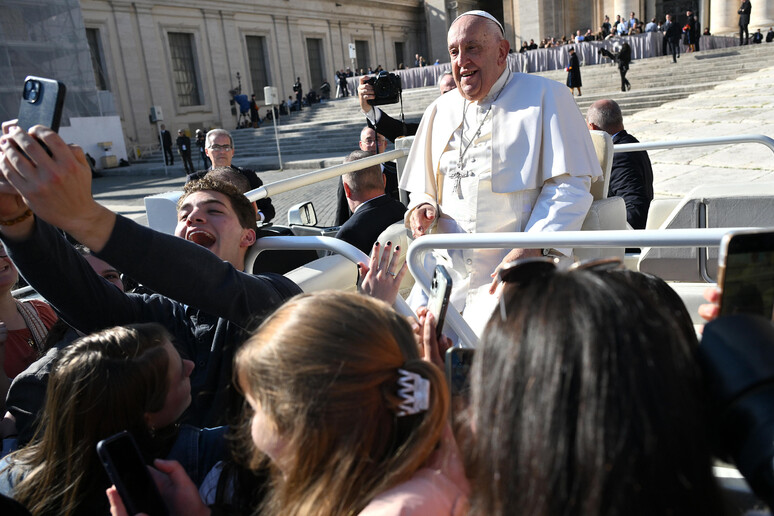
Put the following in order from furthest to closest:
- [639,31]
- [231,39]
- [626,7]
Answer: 1. [626,7]
2. [231,39]
3. [639,31]

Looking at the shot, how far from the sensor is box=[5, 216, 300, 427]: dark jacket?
1.35 metres

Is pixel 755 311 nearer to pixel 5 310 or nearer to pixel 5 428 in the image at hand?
pixel 5 428

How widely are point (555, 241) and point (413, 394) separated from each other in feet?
2.44

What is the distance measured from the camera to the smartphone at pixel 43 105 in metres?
1.21

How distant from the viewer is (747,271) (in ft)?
2.89

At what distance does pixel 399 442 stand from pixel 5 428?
4.27ft

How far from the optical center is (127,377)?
4.46 feet

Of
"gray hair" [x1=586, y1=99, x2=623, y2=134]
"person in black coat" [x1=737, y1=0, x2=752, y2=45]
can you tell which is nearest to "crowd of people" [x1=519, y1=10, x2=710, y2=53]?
"person in black coat" [x1=737, y1=0, x2=752, y2=45]

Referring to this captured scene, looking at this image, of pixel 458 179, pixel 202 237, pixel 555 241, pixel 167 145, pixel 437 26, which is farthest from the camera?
pixel 437 26

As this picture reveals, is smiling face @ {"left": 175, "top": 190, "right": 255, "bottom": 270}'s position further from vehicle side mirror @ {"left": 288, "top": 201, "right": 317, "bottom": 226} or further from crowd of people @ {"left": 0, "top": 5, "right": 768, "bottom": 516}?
vehicle side mirror @ {"left": 288, "top": 201, "right": 317, "bottom": 226}

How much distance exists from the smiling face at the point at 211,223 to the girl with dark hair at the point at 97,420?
0.60m

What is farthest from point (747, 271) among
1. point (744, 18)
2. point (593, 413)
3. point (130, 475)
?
point (744, 18)

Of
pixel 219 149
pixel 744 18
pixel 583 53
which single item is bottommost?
pixel 219 149

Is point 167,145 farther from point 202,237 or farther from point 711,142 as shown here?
point 202,237
